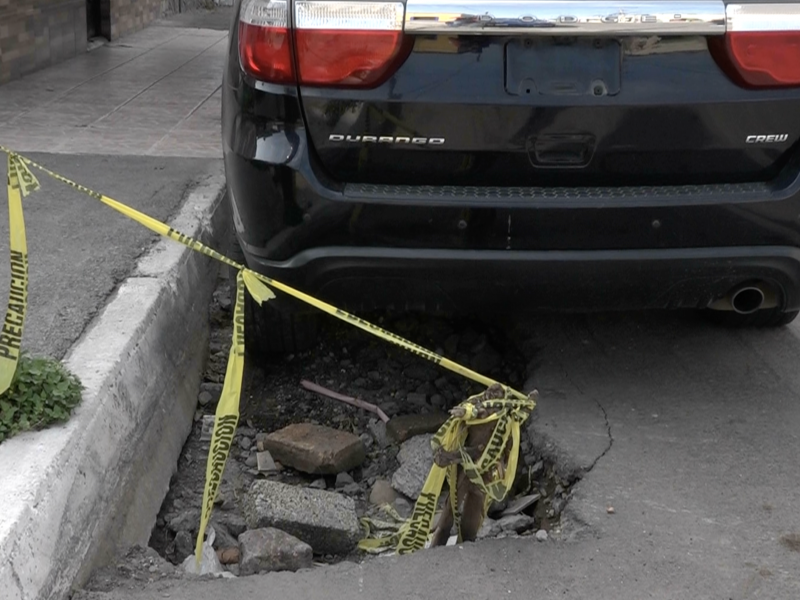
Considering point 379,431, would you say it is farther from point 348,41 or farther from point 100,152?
point 100,152

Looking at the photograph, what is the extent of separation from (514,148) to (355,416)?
1.46 metres

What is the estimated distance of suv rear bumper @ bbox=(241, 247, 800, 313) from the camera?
10.0 feet

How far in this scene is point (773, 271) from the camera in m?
3.18

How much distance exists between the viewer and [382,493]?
3506mm

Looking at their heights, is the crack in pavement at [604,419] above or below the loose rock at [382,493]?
above

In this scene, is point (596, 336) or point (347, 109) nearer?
point (347, 109)

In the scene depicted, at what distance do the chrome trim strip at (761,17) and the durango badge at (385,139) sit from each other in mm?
929

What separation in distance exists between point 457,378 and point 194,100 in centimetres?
492

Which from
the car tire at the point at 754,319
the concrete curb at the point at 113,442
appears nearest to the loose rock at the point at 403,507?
the concrete curb at the point at 113,442

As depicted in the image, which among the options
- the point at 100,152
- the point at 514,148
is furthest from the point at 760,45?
the point at 100,152

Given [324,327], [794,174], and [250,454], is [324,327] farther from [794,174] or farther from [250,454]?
[794,174]

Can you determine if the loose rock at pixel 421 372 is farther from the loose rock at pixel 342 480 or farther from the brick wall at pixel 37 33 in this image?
the brick wall at pixel 37 33

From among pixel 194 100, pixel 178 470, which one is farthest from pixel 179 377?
pixel 194 100

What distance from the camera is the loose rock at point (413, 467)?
11.4ft
